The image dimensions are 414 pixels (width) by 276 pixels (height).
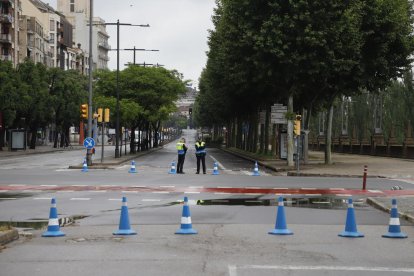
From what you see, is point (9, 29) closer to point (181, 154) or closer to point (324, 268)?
point (181, 154)

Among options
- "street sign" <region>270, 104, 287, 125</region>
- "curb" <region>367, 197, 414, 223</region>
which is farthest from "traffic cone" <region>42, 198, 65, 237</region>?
"street sign" <region>270, 104, 287, 125</region>

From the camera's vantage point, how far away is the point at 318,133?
94.8 m

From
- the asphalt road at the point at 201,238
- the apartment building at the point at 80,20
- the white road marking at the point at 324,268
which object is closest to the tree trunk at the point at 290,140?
the asphalt road at the point at 201,238

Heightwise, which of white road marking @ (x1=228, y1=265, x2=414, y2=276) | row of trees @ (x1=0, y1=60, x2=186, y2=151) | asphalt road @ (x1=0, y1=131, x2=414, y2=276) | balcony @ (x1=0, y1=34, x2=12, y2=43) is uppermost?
balcony @ (x1=0, y1=34, x2=12, y2=43)

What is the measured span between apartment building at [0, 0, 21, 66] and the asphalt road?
7360cm

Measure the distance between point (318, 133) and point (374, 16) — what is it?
187ft

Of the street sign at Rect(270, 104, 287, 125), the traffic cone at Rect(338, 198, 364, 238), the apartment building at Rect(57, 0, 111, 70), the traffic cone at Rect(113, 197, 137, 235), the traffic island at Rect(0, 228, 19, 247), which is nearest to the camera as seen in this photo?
the traffic island at Rect(0, 228, 19, 247)

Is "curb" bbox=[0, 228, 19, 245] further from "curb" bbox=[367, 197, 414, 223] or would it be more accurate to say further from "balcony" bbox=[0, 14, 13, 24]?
"balcony" bbox=[0, 14, 13, 24]

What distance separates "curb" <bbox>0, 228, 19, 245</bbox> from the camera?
11670 mm

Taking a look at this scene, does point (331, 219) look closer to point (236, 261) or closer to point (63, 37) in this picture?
point (236, 261)

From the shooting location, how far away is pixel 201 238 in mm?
12500

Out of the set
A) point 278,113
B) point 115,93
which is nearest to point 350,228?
point 278,113

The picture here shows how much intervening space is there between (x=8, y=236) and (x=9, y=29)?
88.2 metres

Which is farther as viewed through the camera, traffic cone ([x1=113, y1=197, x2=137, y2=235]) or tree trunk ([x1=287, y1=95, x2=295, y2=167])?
tree trunk ([x1=287, y1=95, x2=295, y2=167])
